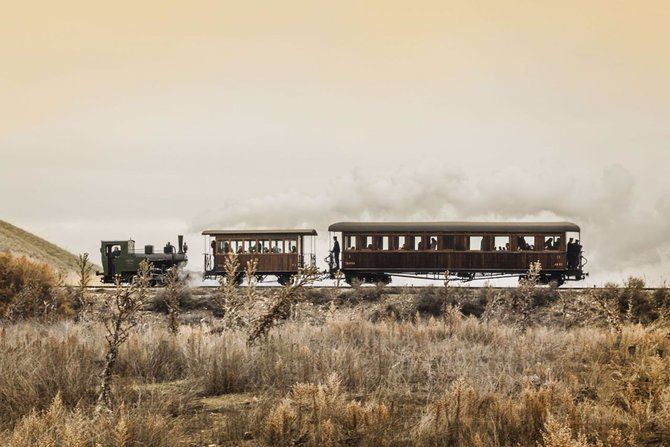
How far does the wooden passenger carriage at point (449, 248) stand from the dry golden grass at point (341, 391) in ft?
38.5

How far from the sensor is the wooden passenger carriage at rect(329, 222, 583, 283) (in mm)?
25016

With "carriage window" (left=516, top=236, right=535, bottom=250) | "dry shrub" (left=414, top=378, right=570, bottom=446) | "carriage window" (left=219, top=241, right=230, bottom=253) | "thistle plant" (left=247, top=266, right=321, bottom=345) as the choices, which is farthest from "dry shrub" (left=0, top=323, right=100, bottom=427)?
"carriage window" (left=516, top=236, right=535, bottom=250)

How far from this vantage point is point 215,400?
8133 mm

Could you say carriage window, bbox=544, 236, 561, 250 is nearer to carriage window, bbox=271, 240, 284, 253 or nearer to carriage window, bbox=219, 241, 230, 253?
carriage window, bbox=271, 240, 284, 253

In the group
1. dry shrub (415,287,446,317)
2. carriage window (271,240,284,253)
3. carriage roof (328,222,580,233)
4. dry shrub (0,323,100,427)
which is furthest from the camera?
carriage window (271,240,284,253)

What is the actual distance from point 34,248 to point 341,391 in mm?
44377

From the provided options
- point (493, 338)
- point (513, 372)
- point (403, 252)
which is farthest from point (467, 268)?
point (513, 372)

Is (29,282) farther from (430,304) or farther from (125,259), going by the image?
(430,304)

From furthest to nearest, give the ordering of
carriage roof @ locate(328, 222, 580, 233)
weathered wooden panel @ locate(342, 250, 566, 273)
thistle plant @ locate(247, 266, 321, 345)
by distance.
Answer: carriage roof @ locate(328, 222, 580, 233) → weathered wooden panel @ locate(342, 250, 566, 273) → thistle plant @ locate(247, 266, 321, 345)

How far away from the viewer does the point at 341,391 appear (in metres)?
7.96

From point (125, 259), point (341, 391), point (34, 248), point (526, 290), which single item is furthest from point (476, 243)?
point (34, 248)

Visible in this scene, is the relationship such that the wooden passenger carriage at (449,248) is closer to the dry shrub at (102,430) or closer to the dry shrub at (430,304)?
the dry shrub at (430,304)

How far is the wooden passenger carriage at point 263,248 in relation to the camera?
83.9ft

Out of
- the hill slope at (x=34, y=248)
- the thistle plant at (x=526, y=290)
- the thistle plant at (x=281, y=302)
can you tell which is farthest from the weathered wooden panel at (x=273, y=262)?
the hill slope at (x=34, y=248)
